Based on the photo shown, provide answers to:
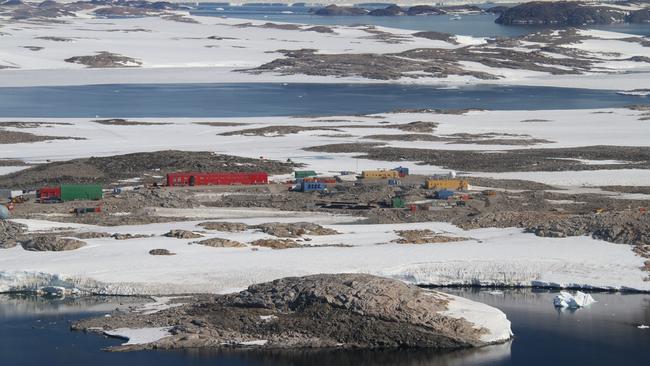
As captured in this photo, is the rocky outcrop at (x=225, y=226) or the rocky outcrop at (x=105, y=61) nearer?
the rocky outcrop at (x=225, y=226)

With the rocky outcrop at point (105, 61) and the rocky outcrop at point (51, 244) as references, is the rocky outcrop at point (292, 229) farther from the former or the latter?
the rocky outcrop at point (105, 61)

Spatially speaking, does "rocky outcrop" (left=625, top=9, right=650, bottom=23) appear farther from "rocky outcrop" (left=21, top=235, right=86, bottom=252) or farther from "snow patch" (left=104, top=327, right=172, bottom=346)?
"snow patch" (left=104, top=327, right=172, bottom=346)

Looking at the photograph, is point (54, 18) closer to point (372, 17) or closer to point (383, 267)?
point (372, 17)

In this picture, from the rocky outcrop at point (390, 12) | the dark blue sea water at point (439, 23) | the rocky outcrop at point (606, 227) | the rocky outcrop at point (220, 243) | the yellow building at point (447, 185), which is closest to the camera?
the rocky outcrop at point (220, 243)

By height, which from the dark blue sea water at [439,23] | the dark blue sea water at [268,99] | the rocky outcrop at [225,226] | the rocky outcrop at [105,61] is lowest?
the dark blue sea water at [439,23]

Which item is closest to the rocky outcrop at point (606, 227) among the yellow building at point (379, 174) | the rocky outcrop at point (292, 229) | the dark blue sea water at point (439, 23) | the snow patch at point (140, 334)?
the rocky outcrop at point (292, 229)

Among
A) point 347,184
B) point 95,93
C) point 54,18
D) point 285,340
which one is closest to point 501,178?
point 347,184

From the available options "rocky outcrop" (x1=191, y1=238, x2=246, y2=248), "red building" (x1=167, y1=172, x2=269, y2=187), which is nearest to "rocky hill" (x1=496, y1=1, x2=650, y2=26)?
"red building" (x1=167, y1=172, x2=269, y2=187)
